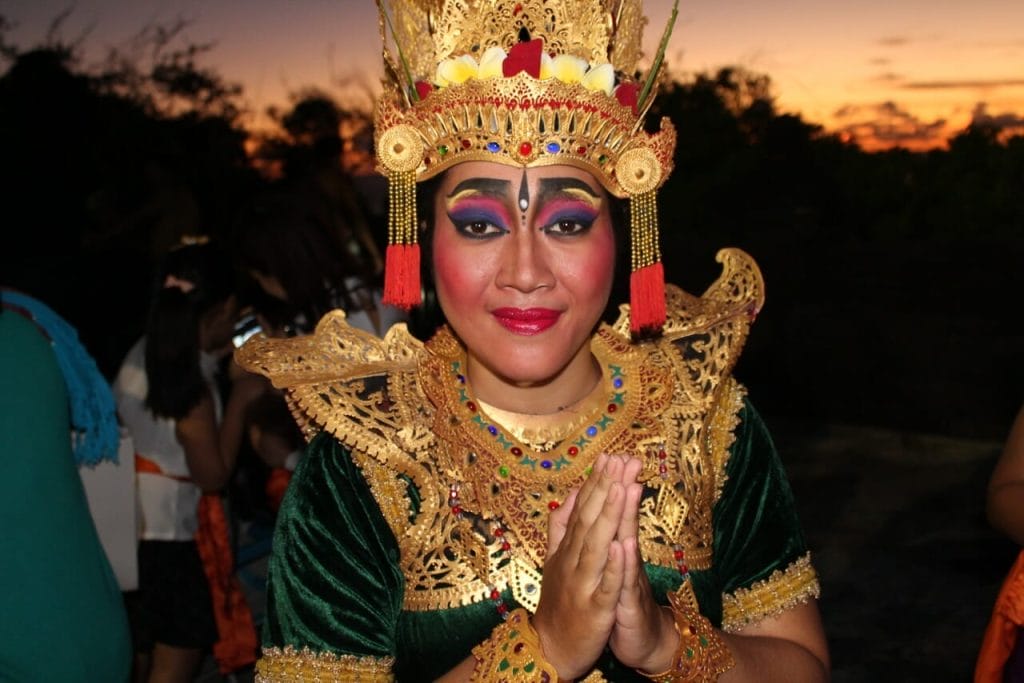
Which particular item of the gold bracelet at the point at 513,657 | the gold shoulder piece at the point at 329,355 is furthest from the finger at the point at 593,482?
the gold shoulder piece at the point at 329,355

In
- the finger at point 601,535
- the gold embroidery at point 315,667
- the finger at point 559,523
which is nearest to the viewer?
the finger at point 601,535

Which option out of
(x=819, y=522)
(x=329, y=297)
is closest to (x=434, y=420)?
(x=329, y=297)

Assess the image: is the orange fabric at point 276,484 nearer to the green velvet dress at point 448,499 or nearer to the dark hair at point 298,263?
the dark hair at point 298,263

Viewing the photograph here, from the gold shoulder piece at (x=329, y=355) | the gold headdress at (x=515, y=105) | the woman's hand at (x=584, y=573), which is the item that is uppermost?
the gold headdress at (x=515, y=105)

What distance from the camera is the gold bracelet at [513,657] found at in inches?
57.9

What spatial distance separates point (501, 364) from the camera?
64.7 inches

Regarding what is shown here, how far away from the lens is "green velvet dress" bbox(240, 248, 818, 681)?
160 centimetres

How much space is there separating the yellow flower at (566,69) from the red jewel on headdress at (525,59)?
0.09ft

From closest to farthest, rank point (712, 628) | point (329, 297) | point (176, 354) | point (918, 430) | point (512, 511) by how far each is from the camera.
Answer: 1. point (712, 628)
2. point (512, 511)
3. point (176, 354)
4. point (329, 297)
5. point (918, 430)

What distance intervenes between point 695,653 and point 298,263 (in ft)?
8.49

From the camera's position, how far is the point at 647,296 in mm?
1767

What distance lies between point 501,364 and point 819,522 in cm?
478

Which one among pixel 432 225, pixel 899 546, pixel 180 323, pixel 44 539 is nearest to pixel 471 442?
pixel 432 225

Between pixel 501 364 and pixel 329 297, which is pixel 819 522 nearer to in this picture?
pixel 329 297
